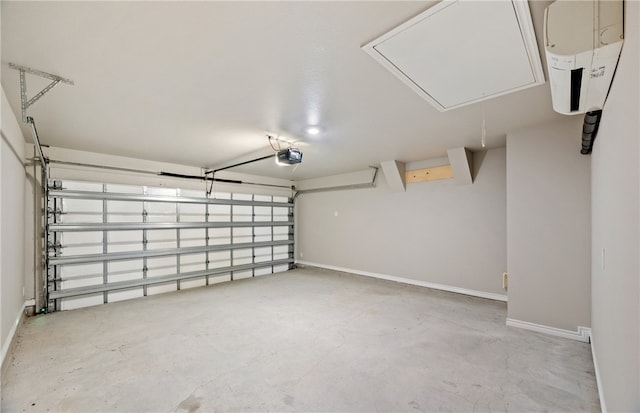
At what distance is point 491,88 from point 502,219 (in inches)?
111

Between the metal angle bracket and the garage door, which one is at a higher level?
the metal angle bracket

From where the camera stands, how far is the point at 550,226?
3014 millimetres

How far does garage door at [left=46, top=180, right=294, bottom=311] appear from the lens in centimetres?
403

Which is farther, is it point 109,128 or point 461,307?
point 461,307

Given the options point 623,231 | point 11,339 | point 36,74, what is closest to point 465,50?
point 623,231

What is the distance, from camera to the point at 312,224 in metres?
7.22

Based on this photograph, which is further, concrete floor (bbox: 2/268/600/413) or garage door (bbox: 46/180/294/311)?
garage door (bbox: 46/180/294/311)

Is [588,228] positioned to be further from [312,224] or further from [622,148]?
[312,224]

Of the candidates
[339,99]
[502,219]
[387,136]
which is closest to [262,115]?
[339,99]

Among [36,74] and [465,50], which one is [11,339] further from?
[465,50]

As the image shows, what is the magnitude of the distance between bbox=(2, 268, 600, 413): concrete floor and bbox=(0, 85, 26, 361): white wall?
1.19 feet

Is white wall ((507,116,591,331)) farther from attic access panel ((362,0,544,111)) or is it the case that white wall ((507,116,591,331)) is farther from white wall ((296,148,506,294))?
attic access panel ((362,0,544,111))

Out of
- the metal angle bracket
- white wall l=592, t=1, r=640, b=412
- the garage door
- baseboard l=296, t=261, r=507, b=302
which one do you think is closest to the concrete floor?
baseboard l=296, t=261, r=507, b=302

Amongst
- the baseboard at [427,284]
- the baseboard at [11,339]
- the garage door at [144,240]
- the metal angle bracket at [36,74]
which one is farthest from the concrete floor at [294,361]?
the metal angle bracket at [36,74]
